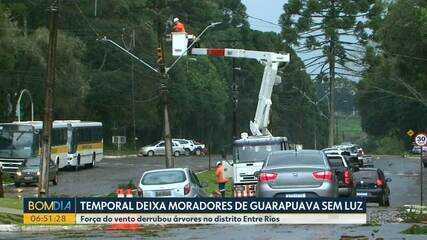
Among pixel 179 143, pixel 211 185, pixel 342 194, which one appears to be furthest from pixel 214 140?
pixel 342 194

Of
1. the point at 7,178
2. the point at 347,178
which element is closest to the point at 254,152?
the point at 347,178

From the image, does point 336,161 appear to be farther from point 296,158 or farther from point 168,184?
point 296,158

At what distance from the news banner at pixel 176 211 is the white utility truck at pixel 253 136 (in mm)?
10570

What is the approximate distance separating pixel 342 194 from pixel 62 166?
106 ft

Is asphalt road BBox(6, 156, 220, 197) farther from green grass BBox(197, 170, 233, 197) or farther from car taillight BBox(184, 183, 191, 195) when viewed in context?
car taillight BBox(184, 183, 191, 195)

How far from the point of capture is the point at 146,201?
61.4 feet

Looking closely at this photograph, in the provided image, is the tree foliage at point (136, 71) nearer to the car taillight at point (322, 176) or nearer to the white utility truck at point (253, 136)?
the white utility truck at point (253, 136)

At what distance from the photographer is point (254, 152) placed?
31734mm

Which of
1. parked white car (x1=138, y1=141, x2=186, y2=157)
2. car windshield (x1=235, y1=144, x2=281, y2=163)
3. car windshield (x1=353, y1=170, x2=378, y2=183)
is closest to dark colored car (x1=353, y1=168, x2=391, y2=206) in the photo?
car windshield (x1=353, y1=170, x2=378, y2=183)

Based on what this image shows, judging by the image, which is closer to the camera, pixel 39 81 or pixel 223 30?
pixel 39 81

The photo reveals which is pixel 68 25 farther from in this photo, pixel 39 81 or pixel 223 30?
pixel 223 30

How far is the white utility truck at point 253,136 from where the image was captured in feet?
104

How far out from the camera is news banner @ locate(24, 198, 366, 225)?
1811cm

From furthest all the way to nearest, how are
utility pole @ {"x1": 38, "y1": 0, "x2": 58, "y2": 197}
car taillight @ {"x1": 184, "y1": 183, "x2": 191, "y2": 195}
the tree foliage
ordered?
the tree foliage, utility pole @ {"x1": 38, "y1": 0, "x2": 58, "y2": 197}, car taillight @ {"x1": 184, "y1": 183, "x2": 191, "y2": 195}
